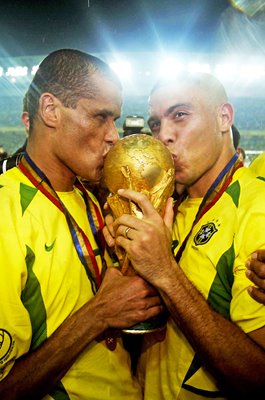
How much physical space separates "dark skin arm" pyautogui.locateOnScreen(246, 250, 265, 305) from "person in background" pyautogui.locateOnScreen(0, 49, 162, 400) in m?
0.44

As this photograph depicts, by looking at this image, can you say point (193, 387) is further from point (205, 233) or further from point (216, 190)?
point (216, 190)

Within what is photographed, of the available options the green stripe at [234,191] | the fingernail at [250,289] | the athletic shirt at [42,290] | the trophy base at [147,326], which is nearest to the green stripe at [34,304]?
the athletic shirt at [42,290]

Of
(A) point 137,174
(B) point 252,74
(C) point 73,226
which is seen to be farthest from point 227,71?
(A) point 137,174

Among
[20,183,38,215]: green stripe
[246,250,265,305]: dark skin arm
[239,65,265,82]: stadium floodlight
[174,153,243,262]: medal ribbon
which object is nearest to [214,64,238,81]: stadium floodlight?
[239,65,265,82]: stadium floodlight

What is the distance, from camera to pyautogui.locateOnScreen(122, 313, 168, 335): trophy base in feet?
5.36

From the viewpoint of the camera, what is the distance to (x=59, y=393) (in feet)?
5.53

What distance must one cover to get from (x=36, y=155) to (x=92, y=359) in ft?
3.55

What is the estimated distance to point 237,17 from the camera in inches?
145

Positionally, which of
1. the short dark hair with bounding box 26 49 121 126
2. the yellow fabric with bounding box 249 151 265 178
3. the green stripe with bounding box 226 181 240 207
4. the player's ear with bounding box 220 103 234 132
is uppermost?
the short dark hair with bounding box 26 49 121 126

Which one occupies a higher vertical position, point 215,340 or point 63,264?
point 63,264

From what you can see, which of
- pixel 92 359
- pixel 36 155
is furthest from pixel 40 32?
pixel 92 359

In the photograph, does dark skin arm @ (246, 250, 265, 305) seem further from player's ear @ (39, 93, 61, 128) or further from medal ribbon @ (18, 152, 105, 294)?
player's ear @ (39, 93, 61, 128)

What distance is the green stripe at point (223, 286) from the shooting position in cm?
166

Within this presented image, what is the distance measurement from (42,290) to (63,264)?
0.49 ft
